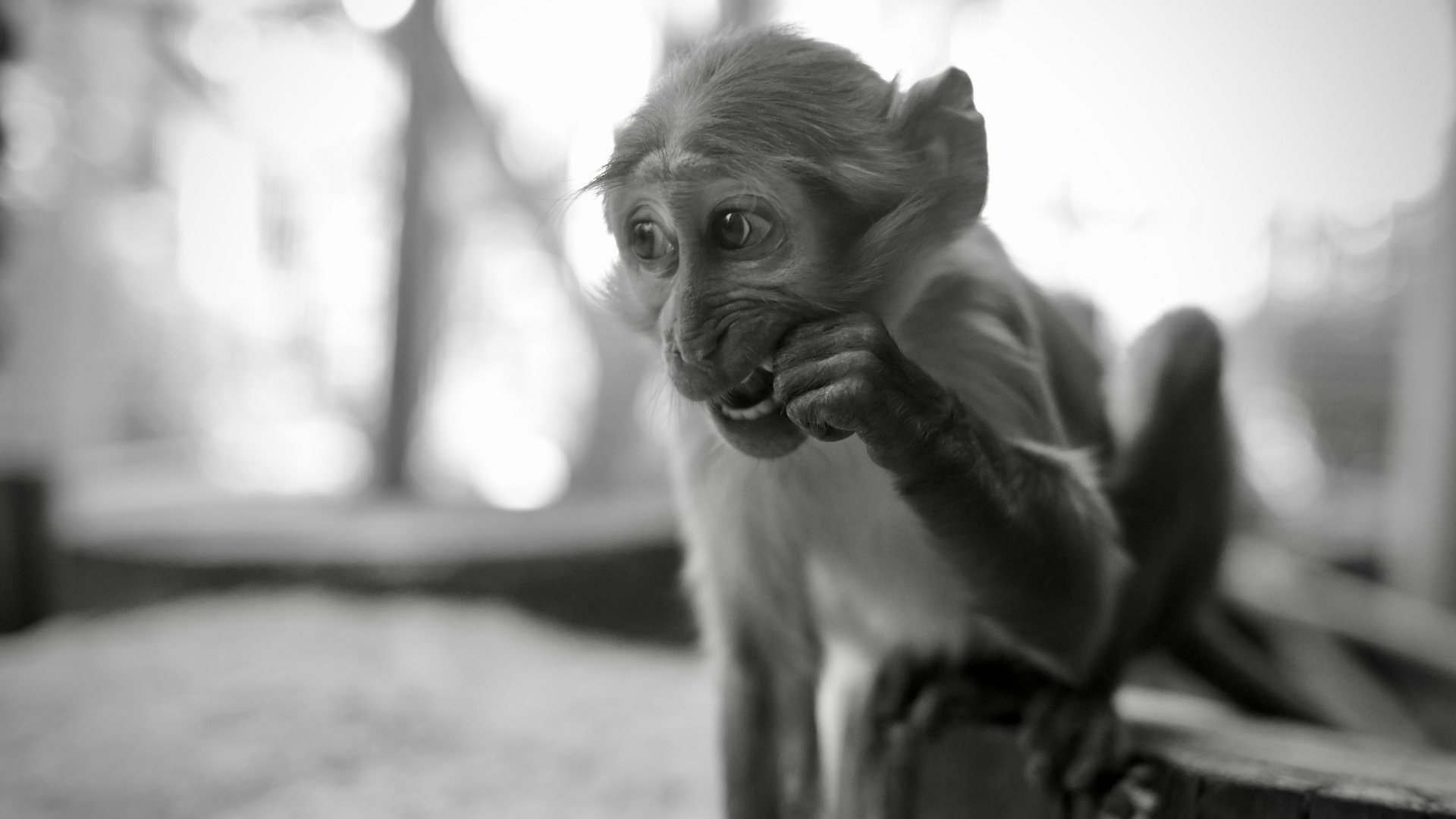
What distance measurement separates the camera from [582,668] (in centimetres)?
421

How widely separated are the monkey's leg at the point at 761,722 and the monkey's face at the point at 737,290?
93 cm

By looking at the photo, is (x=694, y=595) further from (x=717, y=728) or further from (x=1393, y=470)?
(x=1393, y=470)

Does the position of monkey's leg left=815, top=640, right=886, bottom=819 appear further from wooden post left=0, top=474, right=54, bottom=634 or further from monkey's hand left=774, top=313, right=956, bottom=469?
wooden post left=0, top=474, right=54, bottom=634

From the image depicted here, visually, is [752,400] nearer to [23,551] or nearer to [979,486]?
[979,486]

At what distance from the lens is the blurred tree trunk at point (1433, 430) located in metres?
6.71

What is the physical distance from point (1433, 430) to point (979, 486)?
676 cm

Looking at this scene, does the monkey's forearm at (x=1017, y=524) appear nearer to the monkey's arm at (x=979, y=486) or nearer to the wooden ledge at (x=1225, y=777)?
the monkey's arm at (x=979, y=486)

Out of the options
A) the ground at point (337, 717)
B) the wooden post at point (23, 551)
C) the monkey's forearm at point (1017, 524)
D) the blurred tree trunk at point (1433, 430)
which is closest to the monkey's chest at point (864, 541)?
the monkey's forearm at point (1017, 524)

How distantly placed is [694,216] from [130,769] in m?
2.25

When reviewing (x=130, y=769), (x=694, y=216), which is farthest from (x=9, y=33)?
(x=694, y=216)

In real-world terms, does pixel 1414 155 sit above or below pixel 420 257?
above

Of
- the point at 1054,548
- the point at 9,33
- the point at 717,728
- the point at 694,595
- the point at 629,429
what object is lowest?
the point at 629,429

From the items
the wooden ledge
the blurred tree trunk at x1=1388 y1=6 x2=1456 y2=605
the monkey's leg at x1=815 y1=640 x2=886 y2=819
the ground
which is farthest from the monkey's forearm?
the blurred tree trunk at x1=1388 y1=6 x2=1456 y2=605

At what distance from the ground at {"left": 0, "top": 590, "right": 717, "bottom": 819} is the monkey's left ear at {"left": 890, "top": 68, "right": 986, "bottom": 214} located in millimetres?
1860
